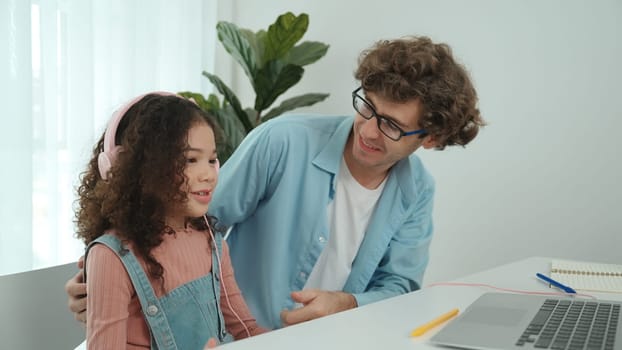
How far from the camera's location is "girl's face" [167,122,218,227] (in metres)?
1.16

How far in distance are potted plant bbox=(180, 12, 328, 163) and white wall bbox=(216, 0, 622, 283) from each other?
1.25 feet

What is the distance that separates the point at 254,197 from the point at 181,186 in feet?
1.41

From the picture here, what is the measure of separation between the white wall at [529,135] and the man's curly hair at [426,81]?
3.48ft

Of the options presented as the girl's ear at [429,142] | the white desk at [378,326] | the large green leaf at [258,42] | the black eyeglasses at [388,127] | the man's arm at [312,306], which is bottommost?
the man's arm at [312,306]

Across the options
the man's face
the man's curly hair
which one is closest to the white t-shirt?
the man's face

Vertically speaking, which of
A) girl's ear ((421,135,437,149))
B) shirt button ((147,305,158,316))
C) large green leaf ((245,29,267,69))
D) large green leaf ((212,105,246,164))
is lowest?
shirt button ((147,305,158,316))

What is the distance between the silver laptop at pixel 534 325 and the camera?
2.87 feet

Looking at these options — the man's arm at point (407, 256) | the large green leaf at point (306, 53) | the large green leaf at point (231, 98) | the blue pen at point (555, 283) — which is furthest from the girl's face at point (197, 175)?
the large green leaf at point (306, 53)

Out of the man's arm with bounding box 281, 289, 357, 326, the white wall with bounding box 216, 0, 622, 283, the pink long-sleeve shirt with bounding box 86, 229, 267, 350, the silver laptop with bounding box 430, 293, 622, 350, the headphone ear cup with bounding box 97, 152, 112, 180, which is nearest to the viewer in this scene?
the silver laptop with bounding box 430, 293, 622, 350

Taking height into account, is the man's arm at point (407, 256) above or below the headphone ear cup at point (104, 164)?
below

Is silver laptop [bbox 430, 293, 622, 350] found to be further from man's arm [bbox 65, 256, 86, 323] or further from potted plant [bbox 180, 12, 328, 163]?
potted plant [bbox 180, 12, 328, 163]

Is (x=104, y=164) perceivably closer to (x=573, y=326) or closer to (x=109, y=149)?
(x=109, y=149)

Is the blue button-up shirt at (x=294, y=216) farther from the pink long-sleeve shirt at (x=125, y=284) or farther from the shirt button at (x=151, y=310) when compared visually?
the shirt button at (x=151, y=310)

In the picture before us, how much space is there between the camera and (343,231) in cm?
164
